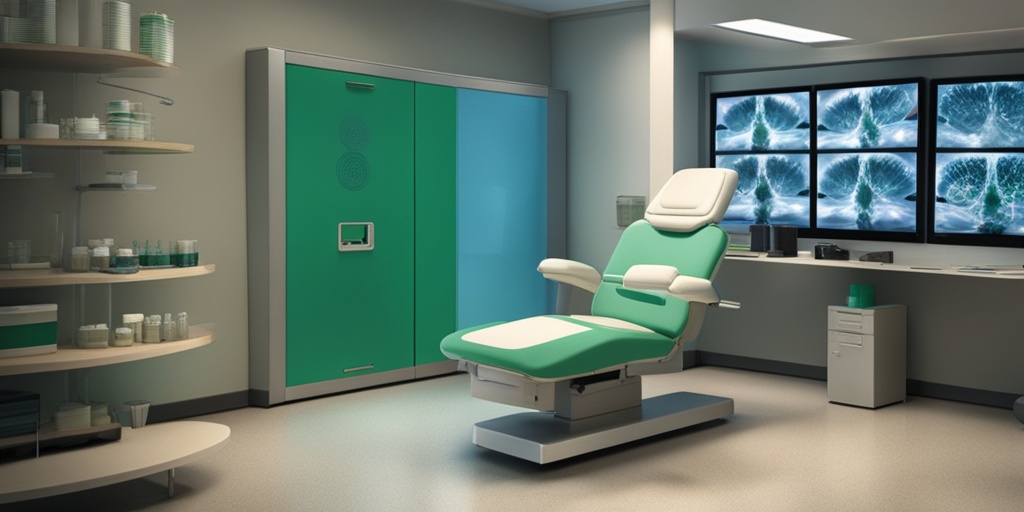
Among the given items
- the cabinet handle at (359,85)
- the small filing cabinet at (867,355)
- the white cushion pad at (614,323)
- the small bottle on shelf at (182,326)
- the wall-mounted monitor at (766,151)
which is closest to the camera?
the small bottle on shelf at (182,326)

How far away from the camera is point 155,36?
4.37m

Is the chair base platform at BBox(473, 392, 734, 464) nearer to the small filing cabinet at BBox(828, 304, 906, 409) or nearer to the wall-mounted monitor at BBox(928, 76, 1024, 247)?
the small filing cabinet at BBox(828, 304, 906, 409)

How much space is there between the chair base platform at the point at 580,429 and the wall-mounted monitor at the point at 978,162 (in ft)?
6.10

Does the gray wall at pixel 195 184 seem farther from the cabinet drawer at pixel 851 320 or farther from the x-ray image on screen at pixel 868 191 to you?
the cabinet drawer at pixel 851 320

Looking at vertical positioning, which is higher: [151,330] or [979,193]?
[979,193]

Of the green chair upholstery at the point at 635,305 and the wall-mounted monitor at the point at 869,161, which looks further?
the wall-mounted monitor at the point at 869,161

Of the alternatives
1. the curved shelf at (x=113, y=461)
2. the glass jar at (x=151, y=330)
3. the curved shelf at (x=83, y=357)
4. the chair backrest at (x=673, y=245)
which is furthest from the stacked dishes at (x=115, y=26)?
the chair backrest at (x=673, y=245)

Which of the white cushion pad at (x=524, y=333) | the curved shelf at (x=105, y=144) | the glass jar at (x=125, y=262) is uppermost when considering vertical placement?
the curved shelf at (x=105, y=144)

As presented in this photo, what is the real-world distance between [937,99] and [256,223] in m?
4.02

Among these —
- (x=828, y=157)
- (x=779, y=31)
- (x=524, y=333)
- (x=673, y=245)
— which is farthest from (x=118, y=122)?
(x=828, y=157)

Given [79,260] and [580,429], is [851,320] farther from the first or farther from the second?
[79,260]

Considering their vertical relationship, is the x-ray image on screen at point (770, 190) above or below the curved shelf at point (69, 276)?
above

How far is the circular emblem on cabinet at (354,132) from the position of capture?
586 centimetres

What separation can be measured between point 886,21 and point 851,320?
5.49ft
